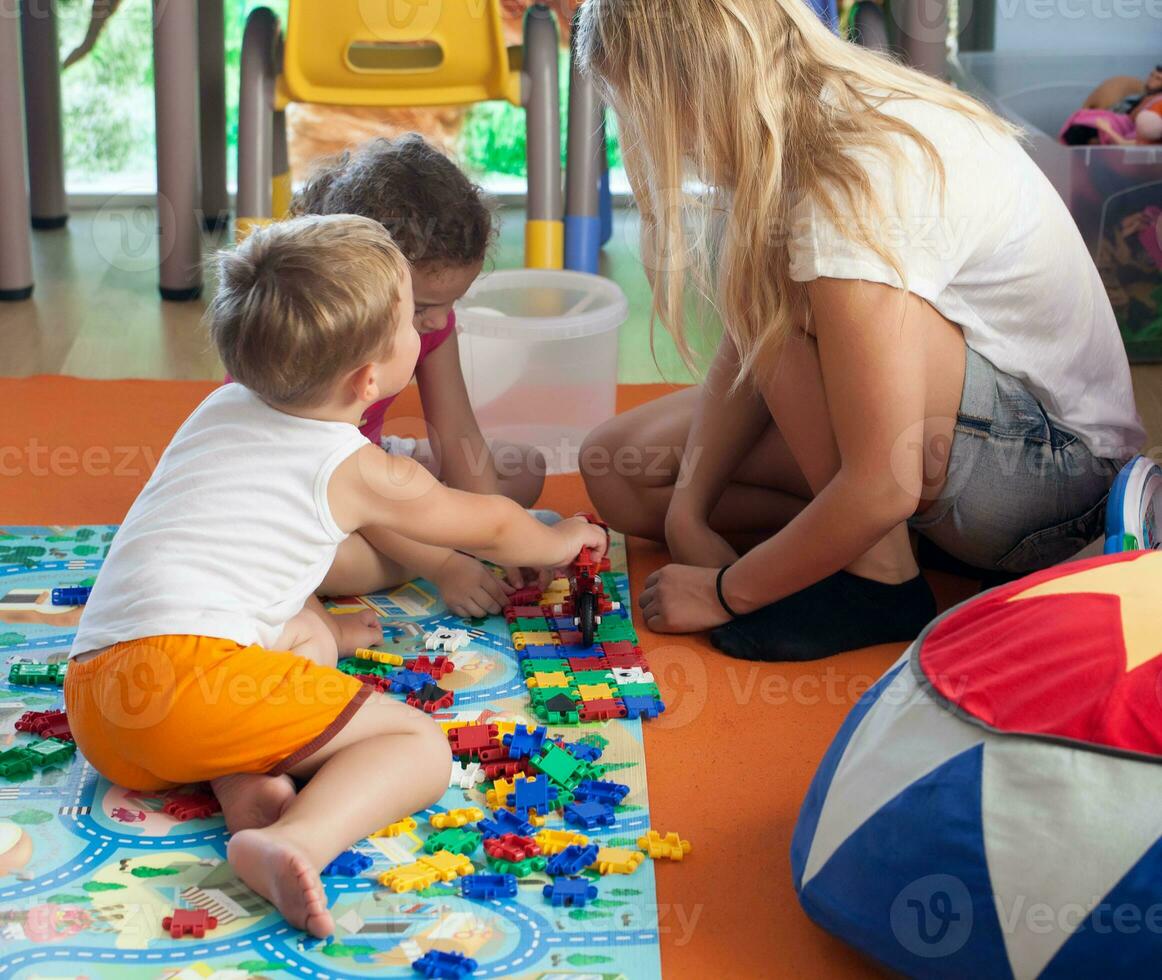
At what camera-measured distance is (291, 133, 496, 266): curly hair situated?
3.84ft

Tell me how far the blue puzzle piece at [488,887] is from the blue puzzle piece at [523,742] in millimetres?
148

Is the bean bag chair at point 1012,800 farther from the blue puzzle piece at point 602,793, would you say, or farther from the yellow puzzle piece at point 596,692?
the yellow puzzle piece at point 596,692

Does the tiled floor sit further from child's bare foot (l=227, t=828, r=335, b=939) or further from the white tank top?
child's bare foot (l=227, t=828, r=335, b=939)

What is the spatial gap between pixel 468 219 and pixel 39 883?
0.64 m

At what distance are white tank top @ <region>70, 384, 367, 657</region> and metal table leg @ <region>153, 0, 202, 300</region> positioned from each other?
4.22ft

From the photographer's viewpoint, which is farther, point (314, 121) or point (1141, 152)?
point (314, 121)

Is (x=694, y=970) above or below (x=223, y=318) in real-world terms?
below

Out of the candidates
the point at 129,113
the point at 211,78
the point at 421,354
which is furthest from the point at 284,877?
the point at 129,113

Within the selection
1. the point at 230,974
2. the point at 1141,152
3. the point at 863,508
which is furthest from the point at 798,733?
the point at 1141,152

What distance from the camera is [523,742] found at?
1.03 m

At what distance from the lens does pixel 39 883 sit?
88 cm

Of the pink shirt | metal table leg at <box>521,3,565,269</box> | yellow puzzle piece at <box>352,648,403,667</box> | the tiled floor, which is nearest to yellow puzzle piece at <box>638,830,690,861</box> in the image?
yellow puzzle piece at <box>352,648,403,667</box>

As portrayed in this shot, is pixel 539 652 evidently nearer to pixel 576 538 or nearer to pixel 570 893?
pixel 576 538

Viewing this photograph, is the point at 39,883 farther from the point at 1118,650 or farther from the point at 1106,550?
the point at 1106,550
